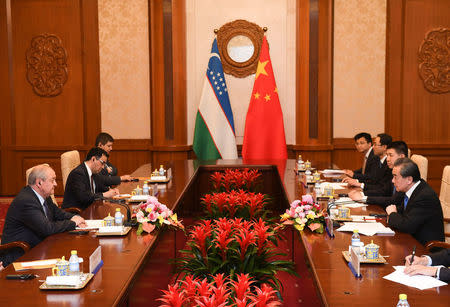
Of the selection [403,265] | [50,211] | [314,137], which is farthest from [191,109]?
[403,265]

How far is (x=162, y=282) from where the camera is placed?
367cm

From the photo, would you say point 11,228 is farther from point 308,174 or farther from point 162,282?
point 308,174

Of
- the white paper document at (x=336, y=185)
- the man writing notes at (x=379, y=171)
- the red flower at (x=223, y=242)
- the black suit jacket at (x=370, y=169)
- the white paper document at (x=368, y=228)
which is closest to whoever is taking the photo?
the white paper document at (x=368, y=228)

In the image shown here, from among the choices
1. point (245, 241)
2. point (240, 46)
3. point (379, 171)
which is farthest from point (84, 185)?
point (240, 46)

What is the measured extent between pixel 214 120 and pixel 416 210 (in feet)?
16.5

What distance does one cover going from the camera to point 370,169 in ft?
19.8

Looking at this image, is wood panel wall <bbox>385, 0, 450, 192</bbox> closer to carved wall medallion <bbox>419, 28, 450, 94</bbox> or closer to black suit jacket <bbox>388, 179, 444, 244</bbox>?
carved wall medallion <bbox>419, 28, 450, 94</bbox>

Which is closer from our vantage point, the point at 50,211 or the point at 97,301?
the point at 97,301

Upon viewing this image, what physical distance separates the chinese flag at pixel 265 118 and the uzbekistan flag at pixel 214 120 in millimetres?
283

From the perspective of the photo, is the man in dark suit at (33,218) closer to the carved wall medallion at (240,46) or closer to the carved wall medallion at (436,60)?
the carved wall medallion at (240,46)

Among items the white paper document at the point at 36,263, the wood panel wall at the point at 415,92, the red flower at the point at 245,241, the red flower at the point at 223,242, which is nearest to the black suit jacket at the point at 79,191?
the red flower at the point at 223,242

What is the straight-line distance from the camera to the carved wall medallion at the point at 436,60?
7.99m

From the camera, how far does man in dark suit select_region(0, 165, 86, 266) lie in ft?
11.3

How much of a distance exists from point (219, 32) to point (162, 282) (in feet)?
18.2
